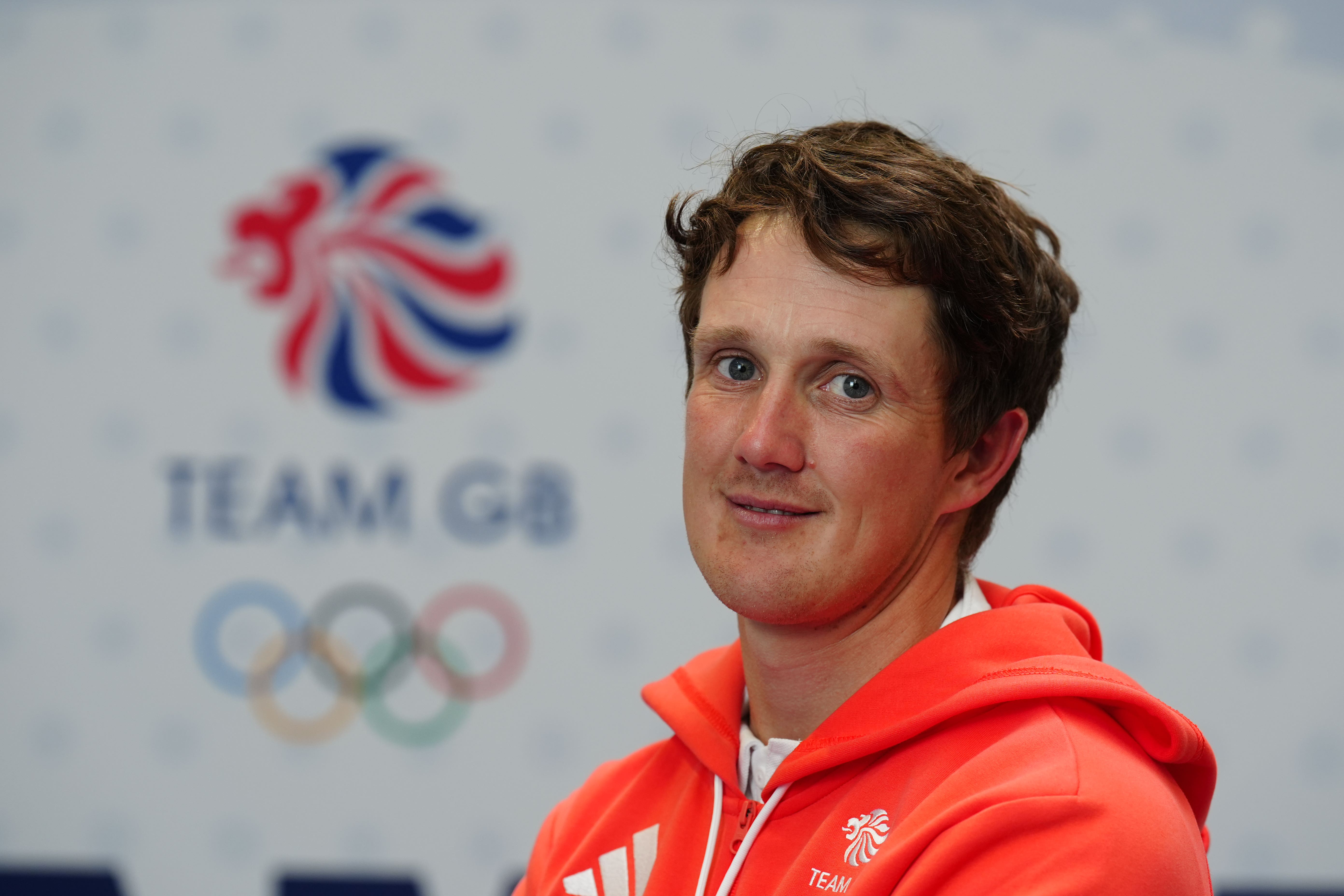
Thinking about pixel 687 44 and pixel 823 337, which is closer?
pixel 823 337

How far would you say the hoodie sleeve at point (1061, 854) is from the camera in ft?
2.72

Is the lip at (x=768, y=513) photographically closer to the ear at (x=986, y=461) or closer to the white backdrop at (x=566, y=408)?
the ear at (x=986, y=461)

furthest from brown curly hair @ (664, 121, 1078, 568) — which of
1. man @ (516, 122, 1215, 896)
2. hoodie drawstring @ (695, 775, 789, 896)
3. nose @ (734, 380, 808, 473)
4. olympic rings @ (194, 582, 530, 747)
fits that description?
olympic rings @ (194, 582, 530, 747)

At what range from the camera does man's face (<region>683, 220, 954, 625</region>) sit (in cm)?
107

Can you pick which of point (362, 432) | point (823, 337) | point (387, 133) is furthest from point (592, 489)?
point (823, 337)

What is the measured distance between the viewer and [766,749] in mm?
1150

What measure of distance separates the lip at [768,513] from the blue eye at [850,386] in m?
0.11

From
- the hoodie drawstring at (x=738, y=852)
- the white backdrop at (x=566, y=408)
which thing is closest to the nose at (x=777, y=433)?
the hoodie drawstring at (x=738, y=852)

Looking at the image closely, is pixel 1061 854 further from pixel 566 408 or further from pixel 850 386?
pixel 566 408

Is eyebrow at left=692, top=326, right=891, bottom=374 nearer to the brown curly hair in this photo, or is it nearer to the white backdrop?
the brown curly hair

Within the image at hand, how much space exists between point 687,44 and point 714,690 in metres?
1.63

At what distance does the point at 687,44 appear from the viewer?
248 cm

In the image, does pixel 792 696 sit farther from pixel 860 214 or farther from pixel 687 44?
pixel 687 44

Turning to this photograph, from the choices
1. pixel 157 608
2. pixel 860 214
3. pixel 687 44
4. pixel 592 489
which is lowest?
pixel 157 608
